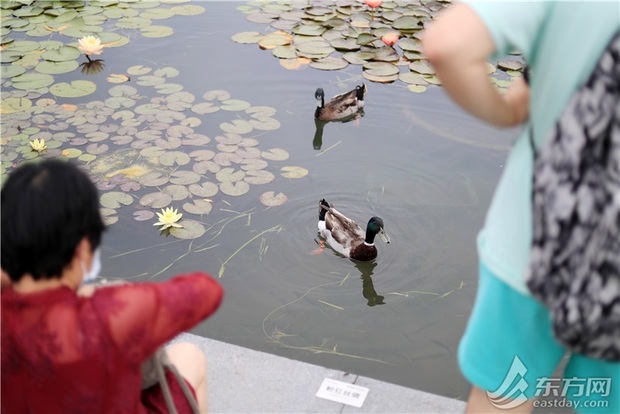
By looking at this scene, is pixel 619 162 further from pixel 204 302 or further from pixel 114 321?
pixel 114 321

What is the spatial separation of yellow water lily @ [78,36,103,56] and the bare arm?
4.36 meters

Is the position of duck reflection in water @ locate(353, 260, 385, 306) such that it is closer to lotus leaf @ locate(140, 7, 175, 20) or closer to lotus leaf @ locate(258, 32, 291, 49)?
lotus leaf @ locate(258, 32, 291, 49)

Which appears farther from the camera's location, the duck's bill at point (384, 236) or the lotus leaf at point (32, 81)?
the lotus leaf at point (32, 81)

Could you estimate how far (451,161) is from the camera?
433 cm

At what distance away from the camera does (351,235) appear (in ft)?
12.0

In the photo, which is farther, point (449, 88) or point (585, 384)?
point (585, 384)

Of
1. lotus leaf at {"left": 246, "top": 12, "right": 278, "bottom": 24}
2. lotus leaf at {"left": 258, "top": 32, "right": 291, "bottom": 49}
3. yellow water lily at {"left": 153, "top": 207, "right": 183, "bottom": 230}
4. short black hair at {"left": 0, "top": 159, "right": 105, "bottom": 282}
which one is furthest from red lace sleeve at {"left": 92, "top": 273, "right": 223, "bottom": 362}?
lotus leaf at {"left": 246, "top": 12, "right": 278, "bottom": 24}

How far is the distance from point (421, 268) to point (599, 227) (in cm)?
233

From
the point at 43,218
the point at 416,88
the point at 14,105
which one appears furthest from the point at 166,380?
Result: the point at 416,88

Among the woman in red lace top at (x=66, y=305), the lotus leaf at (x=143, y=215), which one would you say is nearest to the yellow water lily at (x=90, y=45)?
the lotus leaf at (x=143, y=215)

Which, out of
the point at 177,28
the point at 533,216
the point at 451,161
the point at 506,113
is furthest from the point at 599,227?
the point at 177,28

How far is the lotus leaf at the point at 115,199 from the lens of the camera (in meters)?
3.88

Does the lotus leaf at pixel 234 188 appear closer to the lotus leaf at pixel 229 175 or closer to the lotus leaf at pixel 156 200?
the lotus leaf at pixel 229 175

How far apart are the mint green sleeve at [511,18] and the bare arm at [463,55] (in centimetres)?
1
